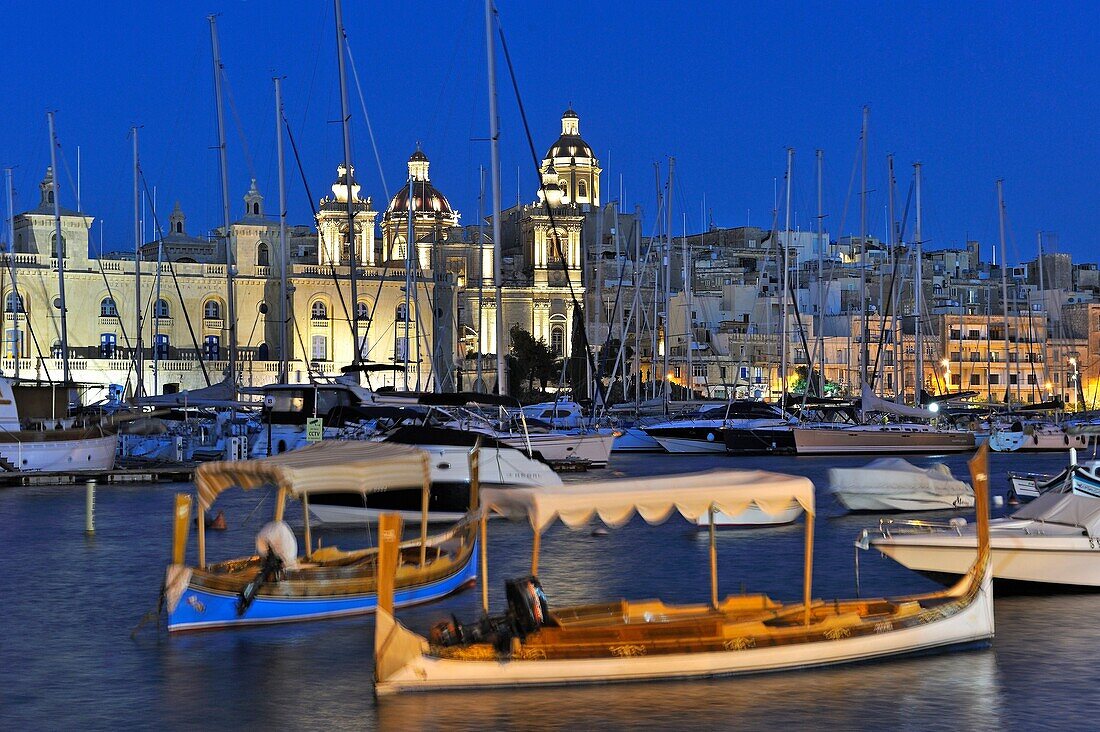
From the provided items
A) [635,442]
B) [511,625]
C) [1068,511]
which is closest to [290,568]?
[511,625]

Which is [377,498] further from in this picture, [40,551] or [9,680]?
[9,680]

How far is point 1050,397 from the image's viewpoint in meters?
99.6

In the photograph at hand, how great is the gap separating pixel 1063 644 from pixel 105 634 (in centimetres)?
1082

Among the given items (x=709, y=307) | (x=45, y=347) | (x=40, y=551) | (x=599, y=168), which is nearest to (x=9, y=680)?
(x=40, y=551)

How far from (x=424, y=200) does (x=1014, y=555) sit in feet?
353

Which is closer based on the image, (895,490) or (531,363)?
(895,490)

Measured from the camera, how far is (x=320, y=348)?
98.0m

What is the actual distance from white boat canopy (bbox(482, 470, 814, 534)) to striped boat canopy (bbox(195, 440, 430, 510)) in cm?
258

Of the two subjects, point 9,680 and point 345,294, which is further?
point 345,294

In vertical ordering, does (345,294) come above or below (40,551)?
above

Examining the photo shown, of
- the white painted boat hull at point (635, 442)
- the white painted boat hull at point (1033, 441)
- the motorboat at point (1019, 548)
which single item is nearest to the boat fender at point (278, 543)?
the motorboat at point (1019, 548)

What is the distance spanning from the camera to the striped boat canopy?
17.5 metres

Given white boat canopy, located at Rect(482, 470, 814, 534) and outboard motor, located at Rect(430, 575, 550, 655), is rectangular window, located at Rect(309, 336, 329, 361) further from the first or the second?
outboard motor, located at Rect(430, 575, 550, 655)

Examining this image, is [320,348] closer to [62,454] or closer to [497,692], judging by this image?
[62,454]
